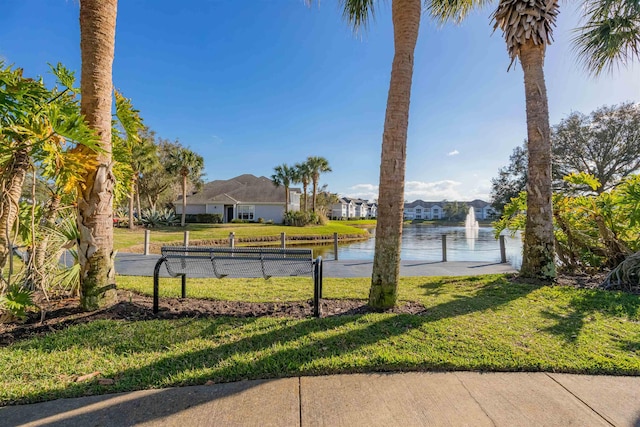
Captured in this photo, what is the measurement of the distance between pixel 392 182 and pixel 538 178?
3885 millimetres

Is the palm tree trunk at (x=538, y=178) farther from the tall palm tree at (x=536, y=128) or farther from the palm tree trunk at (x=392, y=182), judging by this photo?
the palm tree trunk at (x=392, y=182)

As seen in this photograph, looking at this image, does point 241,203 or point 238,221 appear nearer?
point 238,221

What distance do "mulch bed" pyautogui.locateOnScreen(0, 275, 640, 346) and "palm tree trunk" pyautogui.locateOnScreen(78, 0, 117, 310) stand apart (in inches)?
9.7

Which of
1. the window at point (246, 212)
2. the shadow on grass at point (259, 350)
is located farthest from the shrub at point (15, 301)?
the window at point (246, 212)

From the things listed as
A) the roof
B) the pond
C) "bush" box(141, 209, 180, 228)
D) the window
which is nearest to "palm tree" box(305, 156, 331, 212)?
the roof

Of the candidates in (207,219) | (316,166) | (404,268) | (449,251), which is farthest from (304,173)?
(404,268)

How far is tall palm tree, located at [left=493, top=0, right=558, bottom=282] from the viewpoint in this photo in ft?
20.5

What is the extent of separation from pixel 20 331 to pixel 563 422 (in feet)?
17.1

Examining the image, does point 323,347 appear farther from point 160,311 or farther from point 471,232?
point 471,232

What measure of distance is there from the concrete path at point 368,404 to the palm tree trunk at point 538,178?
395cm

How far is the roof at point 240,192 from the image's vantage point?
40.5m

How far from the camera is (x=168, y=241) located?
1898cm

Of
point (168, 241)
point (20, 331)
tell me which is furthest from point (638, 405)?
point (168, 241)

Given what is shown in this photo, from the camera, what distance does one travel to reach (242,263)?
170 inches
